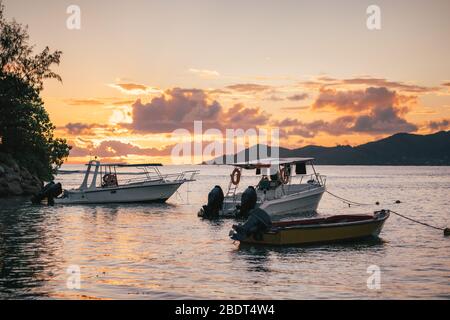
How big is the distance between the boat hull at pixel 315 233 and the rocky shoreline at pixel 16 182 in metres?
43.3

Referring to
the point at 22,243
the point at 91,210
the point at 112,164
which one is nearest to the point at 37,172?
the point at 112,164

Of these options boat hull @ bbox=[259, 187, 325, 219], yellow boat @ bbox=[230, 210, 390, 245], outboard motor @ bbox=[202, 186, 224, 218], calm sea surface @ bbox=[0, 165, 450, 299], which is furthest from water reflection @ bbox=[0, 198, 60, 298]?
boat hull @ bbox=[259, 187, 325, 219]

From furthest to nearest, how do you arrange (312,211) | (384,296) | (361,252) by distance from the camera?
(312,211), (361,252), (384,296)

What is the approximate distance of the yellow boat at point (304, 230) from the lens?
86.3ft

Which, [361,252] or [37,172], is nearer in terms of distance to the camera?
[361,252]

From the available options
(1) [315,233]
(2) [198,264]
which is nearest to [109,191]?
(1) [315,233]

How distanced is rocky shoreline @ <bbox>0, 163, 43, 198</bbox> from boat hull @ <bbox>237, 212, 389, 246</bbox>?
43.3 meters

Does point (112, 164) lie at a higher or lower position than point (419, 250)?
higher

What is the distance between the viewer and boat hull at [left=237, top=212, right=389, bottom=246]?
26.5 m

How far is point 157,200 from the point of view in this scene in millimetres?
56500

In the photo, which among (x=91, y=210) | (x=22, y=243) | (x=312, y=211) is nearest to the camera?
(x=22, y=243)

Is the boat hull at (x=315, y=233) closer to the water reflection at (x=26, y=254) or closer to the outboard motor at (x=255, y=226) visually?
the outboard motor at (x=255, y=226)
